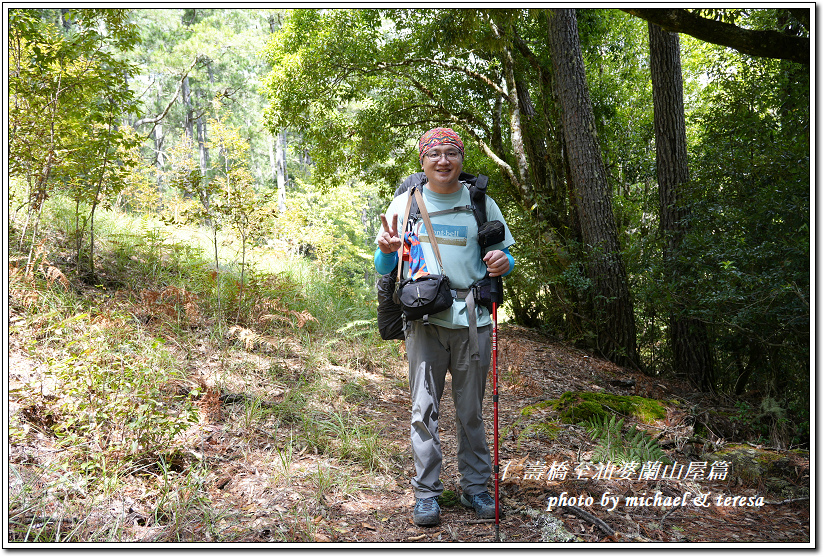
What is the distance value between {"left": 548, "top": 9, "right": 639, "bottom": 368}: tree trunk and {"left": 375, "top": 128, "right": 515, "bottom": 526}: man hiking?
535 centimetres

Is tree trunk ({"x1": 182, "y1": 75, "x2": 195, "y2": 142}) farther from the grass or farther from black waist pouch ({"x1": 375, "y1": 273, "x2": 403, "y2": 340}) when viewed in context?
black waist pouch ({"x1": 375, "y1": 273, "x2": 403, "y2": 340})

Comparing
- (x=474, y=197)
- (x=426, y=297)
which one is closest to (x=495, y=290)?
(x=426, y=297)

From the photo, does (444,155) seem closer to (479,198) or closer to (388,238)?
(479,198)

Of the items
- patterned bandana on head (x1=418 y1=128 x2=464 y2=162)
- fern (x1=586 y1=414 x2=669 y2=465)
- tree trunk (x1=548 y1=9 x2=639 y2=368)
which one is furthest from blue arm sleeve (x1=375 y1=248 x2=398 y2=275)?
tree trunk (x1=548 y1=9 x2=639 y2=368)

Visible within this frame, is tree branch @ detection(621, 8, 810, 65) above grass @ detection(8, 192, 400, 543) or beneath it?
above

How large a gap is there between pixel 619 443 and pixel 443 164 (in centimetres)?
285

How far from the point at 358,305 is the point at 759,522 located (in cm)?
635

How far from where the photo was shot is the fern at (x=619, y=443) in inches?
162

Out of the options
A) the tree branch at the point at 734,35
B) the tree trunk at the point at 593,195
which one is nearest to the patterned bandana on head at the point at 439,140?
the tree branch at the point at 734,35

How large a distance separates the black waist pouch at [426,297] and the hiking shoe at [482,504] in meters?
1.17

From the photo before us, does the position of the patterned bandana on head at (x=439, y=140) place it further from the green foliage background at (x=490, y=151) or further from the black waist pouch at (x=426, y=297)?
the green foliage background at (x=490, y=151)

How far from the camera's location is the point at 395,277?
11.0 ft

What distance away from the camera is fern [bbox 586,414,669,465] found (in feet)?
13.5

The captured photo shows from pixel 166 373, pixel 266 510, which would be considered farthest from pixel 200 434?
pixel 266 510
